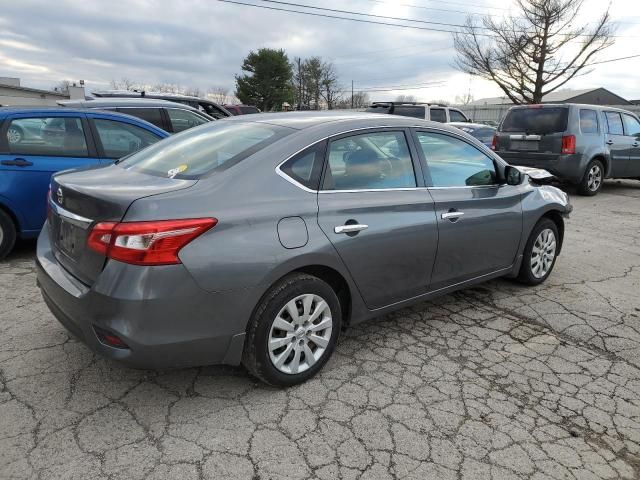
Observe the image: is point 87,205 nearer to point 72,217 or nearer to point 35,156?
point 72,217

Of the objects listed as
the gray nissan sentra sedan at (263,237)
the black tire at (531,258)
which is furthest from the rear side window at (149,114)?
the black tire at (531,258)

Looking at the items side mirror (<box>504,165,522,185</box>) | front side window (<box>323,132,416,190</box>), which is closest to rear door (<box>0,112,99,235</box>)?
front side window (<box>323,132,416,190</box>)

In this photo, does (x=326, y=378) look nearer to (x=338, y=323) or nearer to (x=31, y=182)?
(x=338, y=323)

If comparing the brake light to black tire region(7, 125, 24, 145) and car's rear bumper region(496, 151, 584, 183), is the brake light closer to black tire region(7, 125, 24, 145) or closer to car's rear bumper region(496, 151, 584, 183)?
black tire region(7, 125, 24, 145)

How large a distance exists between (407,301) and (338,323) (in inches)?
27.2

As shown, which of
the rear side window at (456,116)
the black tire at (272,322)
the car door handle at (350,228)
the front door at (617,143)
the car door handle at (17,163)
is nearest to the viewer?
the black tire at (272,322)

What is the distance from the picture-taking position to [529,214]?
4.39 m

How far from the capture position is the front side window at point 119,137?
5500mm

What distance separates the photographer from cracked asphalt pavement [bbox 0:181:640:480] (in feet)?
7.69

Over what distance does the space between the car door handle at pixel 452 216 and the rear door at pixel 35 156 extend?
3.85m

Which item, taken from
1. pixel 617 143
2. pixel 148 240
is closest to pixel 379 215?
pixel 148 240

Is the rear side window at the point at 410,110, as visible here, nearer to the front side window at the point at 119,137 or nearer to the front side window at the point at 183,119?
the front side window at the point at 183,119

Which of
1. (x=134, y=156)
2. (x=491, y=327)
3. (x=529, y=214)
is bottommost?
(x=491, y=327)

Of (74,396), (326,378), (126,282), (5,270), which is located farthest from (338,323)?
Result: (5,270)
